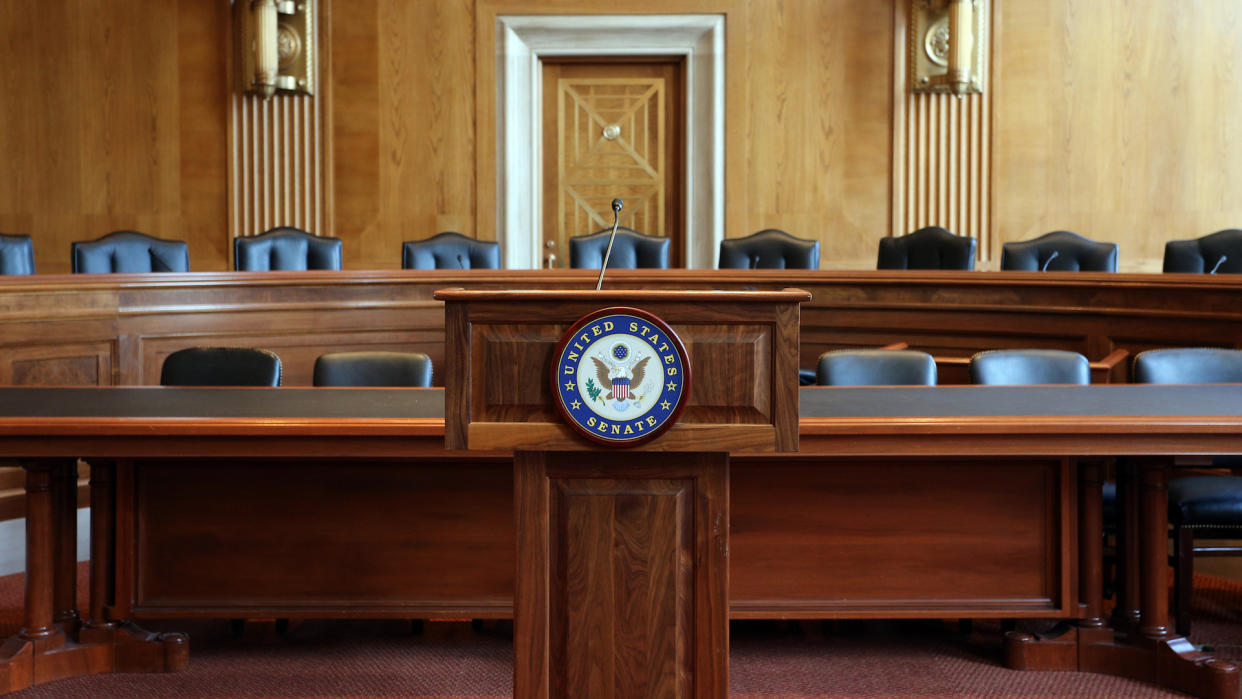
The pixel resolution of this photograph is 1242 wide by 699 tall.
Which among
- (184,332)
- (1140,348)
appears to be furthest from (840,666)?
(184,332)

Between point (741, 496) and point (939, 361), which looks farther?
→ point (939, 361)

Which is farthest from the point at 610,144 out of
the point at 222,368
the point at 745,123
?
the point at 222,368

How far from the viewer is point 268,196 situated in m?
7.46

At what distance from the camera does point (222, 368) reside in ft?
10.5

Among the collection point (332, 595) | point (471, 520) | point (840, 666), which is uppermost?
point (471, 520)

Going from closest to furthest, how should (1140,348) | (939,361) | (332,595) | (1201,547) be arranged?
(332,595), (1201,547), (939,361), (1140,348)

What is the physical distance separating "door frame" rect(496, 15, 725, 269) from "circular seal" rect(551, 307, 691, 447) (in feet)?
19.8

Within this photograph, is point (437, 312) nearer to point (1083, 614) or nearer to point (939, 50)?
point (1083, 614)

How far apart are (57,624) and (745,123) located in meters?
5.54

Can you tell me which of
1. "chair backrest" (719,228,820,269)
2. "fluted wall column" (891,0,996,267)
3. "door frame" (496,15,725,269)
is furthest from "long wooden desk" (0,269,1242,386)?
"fluted wall column" (891,0,996,267)

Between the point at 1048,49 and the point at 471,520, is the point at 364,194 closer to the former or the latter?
the point at 1048,49

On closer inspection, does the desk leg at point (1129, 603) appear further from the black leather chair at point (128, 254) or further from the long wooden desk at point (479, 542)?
the black leather chair at point (128, 254)

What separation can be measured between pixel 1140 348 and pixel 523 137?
414cm

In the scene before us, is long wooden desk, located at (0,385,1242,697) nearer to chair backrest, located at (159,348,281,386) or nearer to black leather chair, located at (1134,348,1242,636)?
black leather chair, located at (1134,348,1242,636)
